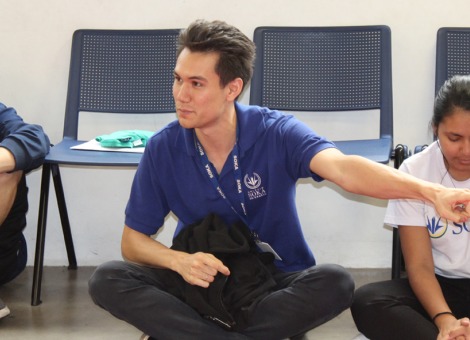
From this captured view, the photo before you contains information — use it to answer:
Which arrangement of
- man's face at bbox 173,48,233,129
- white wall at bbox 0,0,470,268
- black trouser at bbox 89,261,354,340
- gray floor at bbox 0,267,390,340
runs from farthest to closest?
white wall at bbox 0,0,470,268 → gray floor at bbox 0,267,390,340 → man's face at bbox 173,48,233,129 → black trouser at bbox 89,261,354,340

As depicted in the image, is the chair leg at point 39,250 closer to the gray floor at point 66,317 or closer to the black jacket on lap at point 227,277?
the gray floor at point 66,317

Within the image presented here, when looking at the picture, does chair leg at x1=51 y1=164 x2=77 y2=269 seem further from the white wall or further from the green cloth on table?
the green cloth on table

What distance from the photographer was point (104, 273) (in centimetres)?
220

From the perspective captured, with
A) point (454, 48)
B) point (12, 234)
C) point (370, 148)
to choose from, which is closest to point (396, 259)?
point (370, 148)

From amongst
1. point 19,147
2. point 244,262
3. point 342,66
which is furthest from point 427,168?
point 19,147

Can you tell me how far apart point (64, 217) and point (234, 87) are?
1278 mm

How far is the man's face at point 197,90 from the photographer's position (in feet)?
7.33

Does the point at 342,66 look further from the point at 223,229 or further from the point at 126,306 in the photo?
the point at 126,306

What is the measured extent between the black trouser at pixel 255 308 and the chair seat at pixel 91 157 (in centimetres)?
63

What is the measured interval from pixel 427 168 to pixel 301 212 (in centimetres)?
111

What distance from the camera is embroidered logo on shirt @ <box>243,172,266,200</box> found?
7.49 ft

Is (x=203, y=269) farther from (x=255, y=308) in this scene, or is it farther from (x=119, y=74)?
(x=119, y=74)

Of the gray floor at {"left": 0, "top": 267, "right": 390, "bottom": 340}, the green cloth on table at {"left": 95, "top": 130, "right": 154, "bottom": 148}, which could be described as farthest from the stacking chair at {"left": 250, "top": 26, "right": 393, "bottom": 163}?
the gray floor at {"left": 0, "top": 267, "right": 390, "bottom": 340}

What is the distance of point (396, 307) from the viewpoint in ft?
7.32
